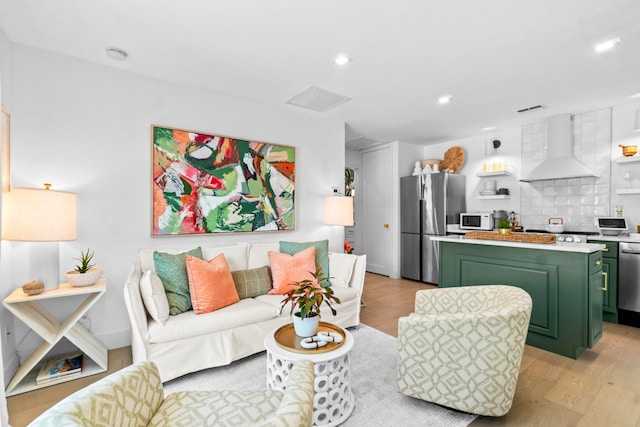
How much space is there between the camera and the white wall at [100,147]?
8.04 feet

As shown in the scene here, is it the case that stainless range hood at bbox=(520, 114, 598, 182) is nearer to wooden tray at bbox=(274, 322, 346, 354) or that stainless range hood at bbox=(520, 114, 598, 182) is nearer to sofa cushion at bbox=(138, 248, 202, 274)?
wooden tray at bbox=(274, 322, 346, 354)

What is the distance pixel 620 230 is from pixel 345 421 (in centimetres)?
391

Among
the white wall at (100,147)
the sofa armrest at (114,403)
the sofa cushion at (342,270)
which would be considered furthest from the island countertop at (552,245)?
the sofa armrest at (114,403)

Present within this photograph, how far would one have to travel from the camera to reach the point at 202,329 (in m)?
2.33

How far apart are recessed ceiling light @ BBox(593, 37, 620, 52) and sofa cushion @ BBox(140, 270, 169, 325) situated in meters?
3.84

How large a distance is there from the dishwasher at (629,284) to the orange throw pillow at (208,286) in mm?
4082

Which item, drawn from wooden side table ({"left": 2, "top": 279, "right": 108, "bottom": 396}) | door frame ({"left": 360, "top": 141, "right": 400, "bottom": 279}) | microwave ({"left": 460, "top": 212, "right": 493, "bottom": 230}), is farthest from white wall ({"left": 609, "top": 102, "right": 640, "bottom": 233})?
wooden side table ({"left": 2, "top": 279, "right": 108, "bottom": 396})

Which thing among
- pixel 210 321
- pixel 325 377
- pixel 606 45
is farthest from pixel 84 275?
pixel 606 45

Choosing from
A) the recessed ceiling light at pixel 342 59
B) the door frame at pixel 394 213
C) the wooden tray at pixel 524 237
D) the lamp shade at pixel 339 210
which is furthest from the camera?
the door frame at pixel 394 213

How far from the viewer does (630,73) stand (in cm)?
295

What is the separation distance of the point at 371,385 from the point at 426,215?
361 cm

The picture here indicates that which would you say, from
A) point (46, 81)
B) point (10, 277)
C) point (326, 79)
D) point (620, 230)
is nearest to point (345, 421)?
point (10, 277)

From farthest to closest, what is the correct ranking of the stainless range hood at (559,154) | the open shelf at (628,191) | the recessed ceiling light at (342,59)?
the stainless range hood at (559,154) < the open shelf at (628,191) < the recessed ceiling light at (342,59)

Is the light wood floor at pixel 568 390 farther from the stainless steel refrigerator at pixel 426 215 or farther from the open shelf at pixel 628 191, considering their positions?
the stainless steel refrigerator at pixel 426 215
